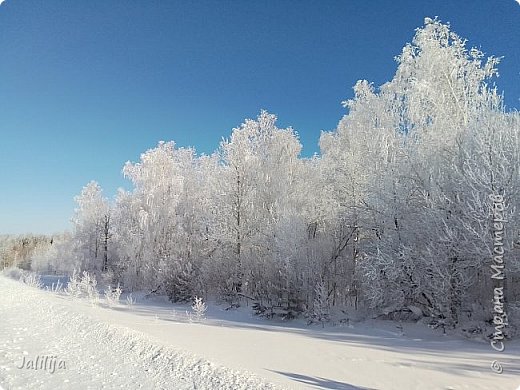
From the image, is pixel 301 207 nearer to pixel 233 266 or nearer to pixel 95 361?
pixel 233 266

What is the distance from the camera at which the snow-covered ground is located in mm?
6285

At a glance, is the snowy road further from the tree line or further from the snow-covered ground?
the tree line

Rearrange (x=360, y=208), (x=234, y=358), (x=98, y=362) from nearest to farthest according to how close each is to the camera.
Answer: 1. (x=98, y=362)
2. (x=234, y=358)
3. (x=360, y=208)

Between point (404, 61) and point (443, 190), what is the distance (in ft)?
20.6

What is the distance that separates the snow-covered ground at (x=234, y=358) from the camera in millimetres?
6285

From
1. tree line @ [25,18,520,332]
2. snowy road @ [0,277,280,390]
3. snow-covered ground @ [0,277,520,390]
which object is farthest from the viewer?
tree line @ [25,18,520,332]

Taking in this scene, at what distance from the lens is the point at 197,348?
845 centimetres

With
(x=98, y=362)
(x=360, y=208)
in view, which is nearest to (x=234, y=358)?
(x=98, y=362)

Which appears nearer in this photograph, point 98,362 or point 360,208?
point 98,362

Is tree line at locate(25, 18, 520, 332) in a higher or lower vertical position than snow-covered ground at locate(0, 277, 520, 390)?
higher

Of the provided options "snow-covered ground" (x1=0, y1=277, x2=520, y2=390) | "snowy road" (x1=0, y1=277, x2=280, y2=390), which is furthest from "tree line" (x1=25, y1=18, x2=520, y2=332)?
"snowy road" (x1=0, y1=277, x2=280, y2=390)

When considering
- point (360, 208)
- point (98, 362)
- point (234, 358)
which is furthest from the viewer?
point (360, 208)

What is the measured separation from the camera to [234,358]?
775 cm

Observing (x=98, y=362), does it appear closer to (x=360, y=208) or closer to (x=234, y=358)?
(x=234, y=358)
